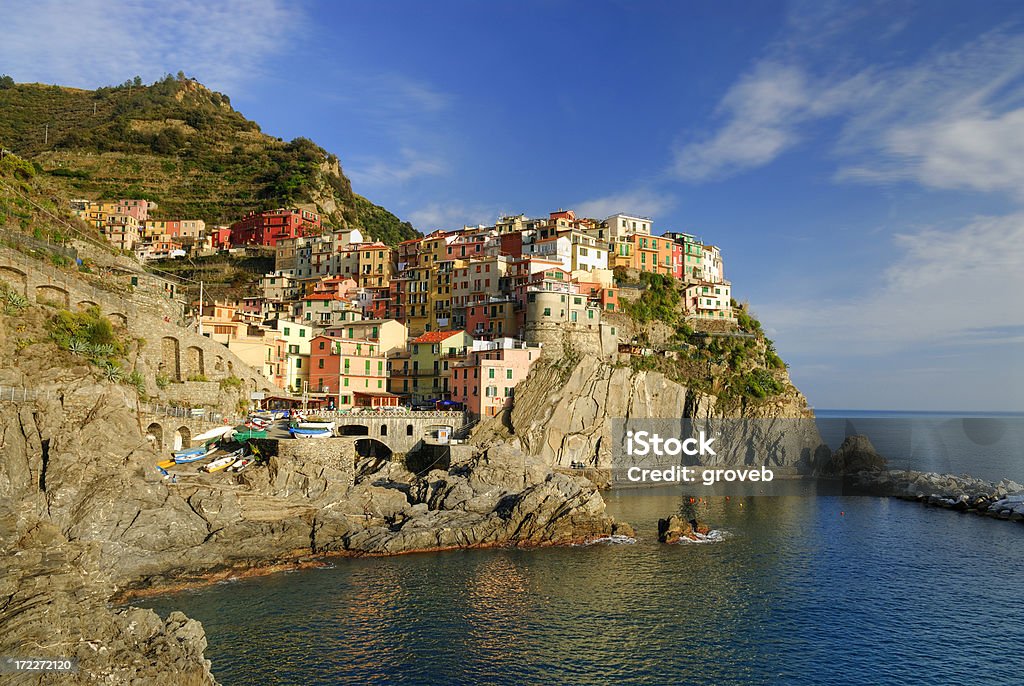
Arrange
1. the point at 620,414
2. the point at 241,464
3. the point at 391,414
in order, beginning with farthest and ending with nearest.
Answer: the point at 620,414, the point at 391,414, the point at 241,464

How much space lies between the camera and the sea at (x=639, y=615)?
28297mm

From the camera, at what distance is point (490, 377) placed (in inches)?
2640

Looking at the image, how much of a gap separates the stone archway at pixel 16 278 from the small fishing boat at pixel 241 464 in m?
17.5

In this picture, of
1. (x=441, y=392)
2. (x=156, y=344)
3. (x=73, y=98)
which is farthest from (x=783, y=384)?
(x=73, y=98)

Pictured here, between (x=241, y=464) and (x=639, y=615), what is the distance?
3024 cm

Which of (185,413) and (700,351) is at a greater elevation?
(700,351)

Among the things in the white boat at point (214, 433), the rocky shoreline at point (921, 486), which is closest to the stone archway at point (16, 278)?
the white boat at point (214, 433)

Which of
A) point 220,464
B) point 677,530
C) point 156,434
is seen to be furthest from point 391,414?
point 677,530

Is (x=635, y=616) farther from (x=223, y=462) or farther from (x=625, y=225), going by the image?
(x=625, y=225)

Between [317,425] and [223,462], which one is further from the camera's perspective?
[317,425]

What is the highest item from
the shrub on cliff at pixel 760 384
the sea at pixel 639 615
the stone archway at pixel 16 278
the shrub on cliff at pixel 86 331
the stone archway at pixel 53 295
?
the stone archway at pixel 16 278

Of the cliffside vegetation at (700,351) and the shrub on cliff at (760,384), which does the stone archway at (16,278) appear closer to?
the cliffside vegetation at (700,351)

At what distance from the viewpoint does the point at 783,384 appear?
8369 cm

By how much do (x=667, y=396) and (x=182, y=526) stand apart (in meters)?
50.7
